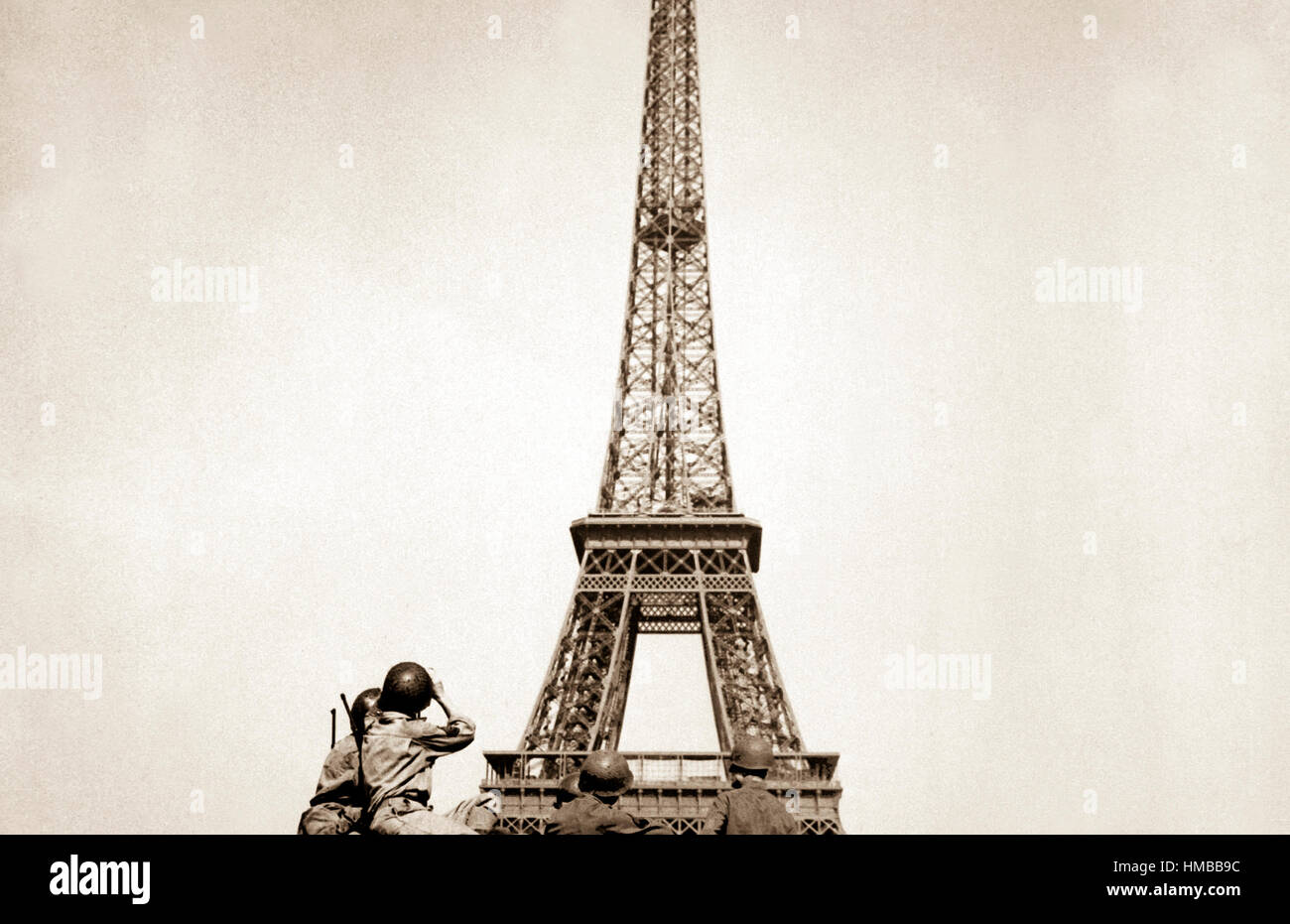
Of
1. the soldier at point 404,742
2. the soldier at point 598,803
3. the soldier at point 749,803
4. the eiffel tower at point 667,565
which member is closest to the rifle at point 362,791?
the soldier at point 404,742

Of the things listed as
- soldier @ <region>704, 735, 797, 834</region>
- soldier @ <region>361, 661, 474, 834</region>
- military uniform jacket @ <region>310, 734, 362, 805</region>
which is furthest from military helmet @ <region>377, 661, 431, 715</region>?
soldier @ <region>704, 735, 797, 834</region>

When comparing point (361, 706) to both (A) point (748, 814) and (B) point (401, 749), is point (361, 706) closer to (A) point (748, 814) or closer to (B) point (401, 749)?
(B) point (401, 749)

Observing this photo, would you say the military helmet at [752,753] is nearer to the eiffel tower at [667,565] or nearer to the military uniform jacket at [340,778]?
the military uniform jacket at [340,778]

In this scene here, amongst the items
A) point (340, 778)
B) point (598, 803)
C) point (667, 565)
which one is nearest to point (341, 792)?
point (340, 778)

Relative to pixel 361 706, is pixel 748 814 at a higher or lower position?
lower

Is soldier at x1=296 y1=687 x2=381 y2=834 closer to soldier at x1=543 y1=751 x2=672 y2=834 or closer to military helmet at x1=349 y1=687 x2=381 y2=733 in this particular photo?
military helmet at x1=349 y1=687 x2=381 y2=733
